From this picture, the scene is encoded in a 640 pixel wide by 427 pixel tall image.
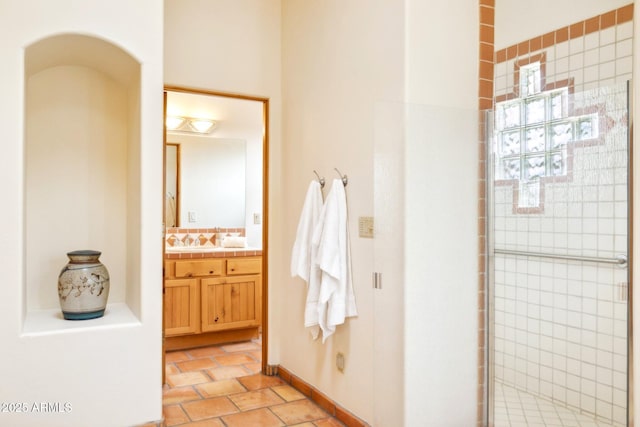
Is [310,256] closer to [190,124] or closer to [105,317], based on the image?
[105,317]

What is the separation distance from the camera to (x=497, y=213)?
245 cm

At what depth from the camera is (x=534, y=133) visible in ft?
7.45

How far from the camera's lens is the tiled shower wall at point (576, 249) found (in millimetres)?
1938

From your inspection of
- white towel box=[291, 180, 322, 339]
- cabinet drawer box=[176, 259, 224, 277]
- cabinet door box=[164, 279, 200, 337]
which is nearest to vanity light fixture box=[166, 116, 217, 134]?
cabinet drawer box=[176, 259, 224, 277]

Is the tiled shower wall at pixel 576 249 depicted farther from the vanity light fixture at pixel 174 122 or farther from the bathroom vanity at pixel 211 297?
the vanity light fixture at pixel 174 122

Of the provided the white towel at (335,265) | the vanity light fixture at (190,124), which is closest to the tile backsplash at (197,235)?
the vanity light fixture at (190,124)

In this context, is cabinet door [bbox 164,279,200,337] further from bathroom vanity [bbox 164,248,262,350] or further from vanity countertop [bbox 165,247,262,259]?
vanity countertop [bbox 165,247,262,259]

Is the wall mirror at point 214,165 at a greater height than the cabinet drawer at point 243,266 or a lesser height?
greater

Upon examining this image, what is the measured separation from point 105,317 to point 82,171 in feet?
3.09

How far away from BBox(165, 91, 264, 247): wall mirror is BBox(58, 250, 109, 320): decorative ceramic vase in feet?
6.99

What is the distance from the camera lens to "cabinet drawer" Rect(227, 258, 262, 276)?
14.4 ft

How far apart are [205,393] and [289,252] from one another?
43.9 inches

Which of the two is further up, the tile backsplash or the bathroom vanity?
the tile backsplash

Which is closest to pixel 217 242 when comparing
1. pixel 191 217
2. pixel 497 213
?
pixel 191 217
